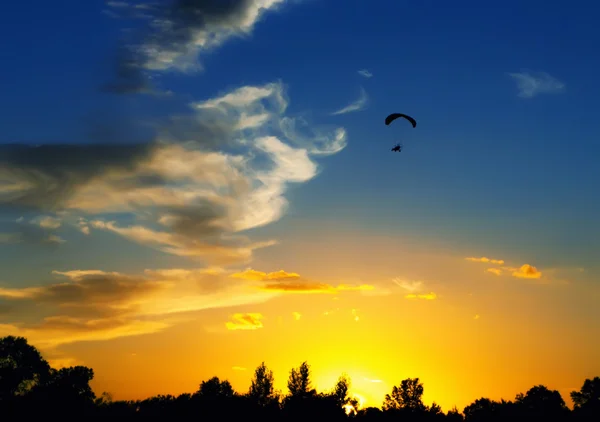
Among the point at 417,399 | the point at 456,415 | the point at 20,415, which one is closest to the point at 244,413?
the point at 20,415

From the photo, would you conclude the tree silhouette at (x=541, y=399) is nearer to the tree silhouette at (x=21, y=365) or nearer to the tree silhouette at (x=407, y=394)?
the tree silhouette at (x=407, y=394)

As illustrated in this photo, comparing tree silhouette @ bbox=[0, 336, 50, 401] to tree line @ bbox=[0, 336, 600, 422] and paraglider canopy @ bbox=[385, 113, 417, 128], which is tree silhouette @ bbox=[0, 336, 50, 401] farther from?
paraglider canopy @ bbox=[385, 113, 417, 128]

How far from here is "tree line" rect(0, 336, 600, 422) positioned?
93062mm

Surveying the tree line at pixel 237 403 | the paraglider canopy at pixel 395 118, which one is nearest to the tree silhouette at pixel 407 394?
the tree line at pixel 237 403

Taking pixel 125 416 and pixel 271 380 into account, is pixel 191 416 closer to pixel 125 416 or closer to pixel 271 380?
pixel 125 416

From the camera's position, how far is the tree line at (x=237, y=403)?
93062 mm

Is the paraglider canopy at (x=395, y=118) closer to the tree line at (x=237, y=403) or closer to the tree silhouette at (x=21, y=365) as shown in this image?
the tree line at (x=237, y=403)

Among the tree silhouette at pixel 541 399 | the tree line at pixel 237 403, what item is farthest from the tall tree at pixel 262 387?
the tree silhouette at pixel 541 399

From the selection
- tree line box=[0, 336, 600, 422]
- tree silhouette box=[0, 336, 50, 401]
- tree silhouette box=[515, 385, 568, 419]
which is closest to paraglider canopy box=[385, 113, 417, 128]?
tree line box=[0, 336, 600, 422]

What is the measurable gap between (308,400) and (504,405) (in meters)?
72.3

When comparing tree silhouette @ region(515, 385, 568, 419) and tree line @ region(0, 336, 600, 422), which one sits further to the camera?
tree silhouette @ region(515, 385, 568, 419)

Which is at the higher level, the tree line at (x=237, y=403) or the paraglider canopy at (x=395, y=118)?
the paraglider canopy at (x=395, y=118)

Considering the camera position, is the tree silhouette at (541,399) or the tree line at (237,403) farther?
the tree silhouette at (541,399)

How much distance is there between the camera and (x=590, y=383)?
140 m
